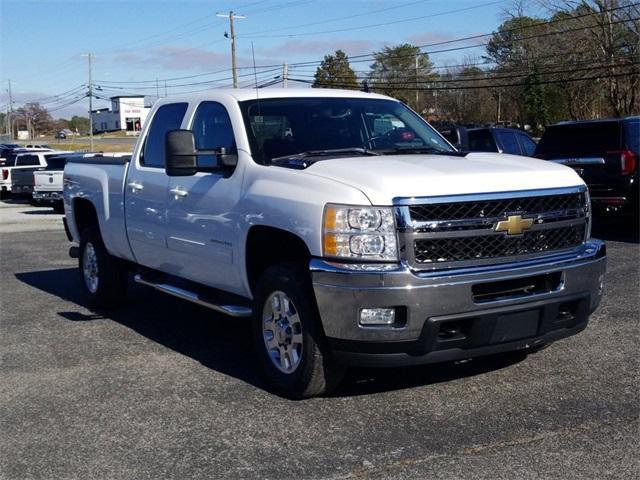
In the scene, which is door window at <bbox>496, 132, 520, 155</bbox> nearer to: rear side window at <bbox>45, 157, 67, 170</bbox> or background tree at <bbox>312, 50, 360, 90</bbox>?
rear side window at <bbox>45, 157, 67, 170</bbox>

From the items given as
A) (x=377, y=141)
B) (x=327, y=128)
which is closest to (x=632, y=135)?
(x=377, y=141)

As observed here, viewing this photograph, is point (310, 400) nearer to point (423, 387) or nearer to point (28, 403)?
point (423, 387)

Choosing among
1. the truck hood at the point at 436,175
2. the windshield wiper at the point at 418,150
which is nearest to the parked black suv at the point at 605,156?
the windshield wiper at the point at 418,150

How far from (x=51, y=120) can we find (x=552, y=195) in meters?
182

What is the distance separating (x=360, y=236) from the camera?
189 inches

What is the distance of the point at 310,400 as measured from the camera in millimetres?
5285

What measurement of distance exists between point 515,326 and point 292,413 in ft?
4.67

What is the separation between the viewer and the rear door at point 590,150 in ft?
40.2

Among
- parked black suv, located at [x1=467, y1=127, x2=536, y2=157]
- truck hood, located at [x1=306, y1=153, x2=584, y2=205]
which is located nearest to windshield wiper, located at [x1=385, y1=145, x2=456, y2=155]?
truck hood, located at [x1=306, y1=153, x2=584, y2=205]

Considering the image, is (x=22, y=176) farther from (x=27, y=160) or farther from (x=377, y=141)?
(x=377, y=141)

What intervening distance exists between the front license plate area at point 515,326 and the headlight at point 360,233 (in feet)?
2.49

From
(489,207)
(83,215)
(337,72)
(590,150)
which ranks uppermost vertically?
(337,72)

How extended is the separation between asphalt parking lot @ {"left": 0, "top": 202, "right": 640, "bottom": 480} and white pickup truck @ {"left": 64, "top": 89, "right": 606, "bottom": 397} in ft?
1.16

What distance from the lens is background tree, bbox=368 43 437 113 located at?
71.3 meters
